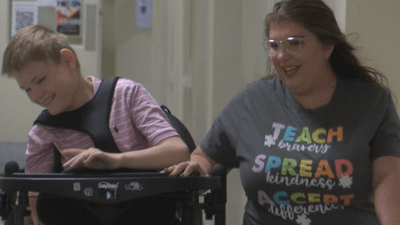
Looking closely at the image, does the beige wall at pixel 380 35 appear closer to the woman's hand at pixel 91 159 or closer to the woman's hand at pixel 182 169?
the woman's hand at pixel 182 169

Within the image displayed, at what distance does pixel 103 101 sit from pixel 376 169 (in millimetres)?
766

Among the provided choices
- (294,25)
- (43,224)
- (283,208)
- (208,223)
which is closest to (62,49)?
(43,224)

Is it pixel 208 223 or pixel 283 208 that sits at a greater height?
pixel 283 208

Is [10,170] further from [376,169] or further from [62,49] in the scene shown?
[376,169]

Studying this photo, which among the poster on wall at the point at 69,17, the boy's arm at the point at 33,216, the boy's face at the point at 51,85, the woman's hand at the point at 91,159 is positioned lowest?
the boy's arm at the point at 33,216

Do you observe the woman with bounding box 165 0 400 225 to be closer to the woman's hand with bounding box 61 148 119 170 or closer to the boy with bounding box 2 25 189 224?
the boy with bounding box 2 25 189 224

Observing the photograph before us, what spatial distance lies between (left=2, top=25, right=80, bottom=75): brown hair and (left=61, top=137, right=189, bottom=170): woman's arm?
25cm

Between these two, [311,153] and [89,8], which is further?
[89,8]

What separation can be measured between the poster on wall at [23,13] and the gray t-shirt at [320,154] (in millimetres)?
2819

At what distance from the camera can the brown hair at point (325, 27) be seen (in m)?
1.28

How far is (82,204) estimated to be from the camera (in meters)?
1.01

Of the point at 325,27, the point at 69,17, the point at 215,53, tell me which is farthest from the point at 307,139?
the point at 69,17

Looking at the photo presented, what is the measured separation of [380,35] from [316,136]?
585 millimetres

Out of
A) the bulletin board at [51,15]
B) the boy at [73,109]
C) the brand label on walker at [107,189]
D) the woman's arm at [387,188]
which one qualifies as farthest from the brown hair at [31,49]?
the bulletin board at [51,15]
